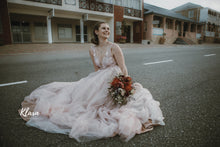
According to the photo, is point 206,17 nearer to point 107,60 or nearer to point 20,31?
point 20,31

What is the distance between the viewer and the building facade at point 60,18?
13.9 meters

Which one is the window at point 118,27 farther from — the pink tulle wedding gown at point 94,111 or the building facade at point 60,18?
the pink tulle wedding gown at point 94,111

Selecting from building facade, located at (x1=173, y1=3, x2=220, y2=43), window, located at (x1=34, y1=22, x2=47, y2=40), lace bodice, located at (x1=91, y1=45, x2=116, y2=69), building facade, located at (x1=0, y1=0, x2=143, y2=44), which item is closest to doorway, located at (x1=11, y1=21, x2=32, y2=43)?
building facade, located at (x1=0, y1=0, x2=143, y2=44)

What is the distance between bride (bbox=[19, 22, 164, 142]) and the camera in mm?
1747

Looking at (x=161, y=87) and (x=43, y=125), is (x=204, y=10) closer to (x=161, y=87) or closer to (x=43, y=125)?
(x=161, y=87)

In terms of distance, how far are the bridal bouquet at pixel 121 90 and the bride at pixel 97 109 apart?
0.45ft

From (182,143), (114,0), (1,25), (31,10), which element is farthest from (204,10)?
(182,143)

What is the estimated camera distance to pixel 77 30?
72.1 ft

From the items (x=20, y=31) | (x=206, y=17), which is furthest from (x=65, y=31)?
(x=206, y=17)

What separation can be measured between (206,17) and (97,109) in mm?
47311

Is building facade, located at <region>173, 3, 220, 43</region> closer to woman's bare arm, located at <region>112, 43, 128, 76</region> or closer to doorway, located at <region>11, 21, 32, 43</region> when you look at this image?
doorway, located at <region>11, 21, 32, 43</region>

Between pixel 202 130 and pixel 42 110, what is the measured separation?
2201mm

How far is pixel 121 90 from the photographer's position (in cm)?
201

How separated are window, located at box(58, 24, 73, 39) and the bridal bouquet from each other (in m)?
20.5
